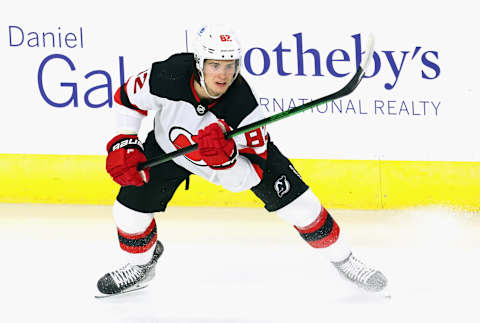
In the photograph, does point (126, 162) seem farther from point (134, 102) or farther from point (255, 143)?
point (255, 143)

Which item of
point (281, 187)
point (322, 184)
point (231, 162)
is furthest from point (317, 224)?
point (322, 184)

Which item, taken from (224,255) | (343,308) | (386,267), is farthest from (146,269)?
(386,267)

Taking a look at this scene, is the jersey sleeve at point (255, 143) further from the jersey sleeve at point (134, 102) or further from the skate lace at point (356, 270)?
the skate lace at point (356, 270)

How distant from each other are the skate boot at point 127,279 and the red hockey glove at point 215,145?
2.26 ft

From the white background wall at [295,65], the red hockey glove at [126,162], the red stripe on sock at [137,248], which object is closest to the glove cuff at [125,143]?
the red hockey glove at [126,162]

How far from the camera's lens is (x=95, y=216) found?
3.68 m

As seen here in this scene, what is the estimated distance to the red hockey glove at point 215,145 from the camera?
2244 millimetres

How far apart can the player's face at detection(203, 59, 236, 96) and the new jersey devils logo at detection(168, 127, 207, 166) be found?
0.22m

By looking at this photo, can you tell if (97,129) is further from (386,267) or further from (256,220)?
(386,267)

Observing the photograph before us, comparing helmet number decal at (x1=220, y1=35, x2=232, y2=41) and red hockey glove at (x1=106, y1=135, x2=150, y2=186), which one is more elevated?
helmet number decal at (x1=220, y1=35, x2=232, y2=41)

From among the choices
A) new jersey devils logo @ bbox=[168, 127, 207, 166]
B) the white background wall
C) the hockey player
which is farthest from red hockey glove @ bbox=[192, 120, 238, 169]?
the white background wall

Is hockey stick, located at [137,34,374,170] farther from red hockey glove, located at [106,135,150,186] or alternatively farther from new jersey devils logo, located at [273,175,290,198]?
new jersey devils logo, located at [273,175,290,198]

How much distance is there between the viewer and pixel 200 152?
7.48 feet

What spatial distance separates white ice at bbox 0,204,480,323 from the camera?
2625mm
